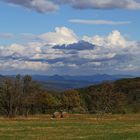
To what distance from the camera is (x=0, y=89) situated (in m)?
115

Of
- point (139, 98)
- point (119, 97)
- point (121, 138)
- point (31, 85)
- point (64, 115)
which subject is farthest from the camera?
point (139, 98)

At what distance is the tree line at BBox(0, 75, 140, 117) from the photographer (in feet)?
376

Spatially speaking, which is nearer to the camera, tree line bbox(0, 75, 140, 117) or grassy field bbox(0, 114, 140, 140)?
grassy field bbox(0, 114, 140, 140)

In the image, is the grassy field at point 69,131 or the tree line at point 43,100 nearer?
the grassy field at point 69,131

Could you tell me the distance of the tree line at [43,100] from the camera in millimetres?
114500

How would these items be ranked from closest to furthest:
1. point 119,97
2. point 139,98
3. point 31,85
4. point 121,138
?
point 121,138
point 31,85
point 119,97
point 139,98

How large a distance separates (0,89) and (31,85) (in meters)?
9.56

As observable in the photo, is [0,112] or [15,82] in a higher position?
[15,82]

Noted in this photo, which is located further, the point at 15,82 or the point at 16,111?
the point at 16,111

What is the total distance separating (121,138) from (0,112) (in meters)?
86.6

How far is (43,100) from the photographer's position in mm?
141625

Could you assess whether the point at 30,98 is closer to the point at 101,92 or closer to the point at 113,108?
the point at 101,92

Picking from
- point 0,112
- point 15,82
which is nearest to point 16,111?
point 0,112

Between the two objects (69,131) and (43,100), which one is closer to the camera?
(69,131)
